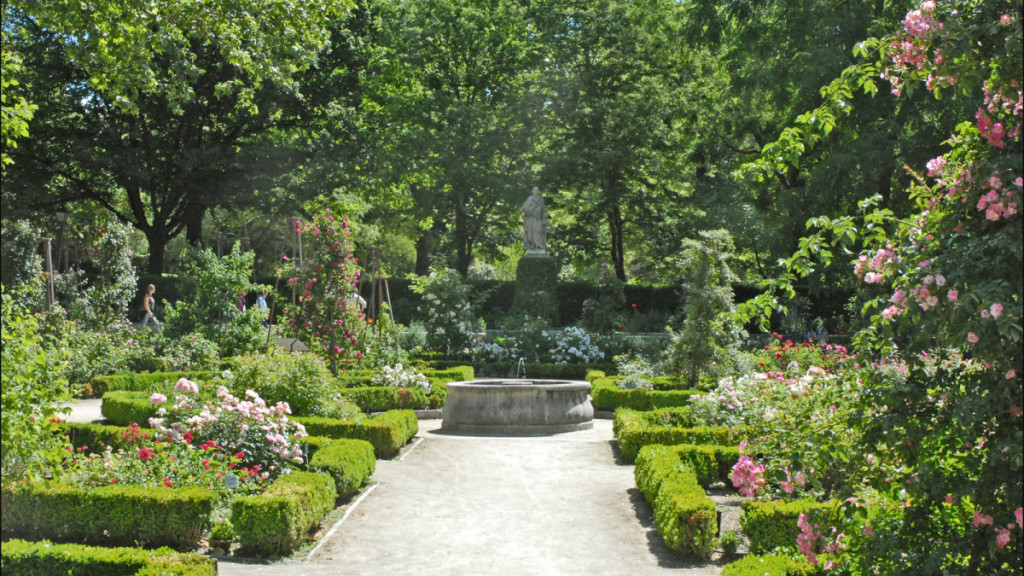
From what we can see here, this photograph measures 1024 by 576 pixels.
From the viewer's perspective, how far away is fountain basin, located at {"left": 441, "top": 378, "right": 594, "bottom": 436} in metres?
12.0

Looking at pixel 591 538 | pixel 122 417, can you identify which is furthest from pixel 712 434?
pixel 122 417

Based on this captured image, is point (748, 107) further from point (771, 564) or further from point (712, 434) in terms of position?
point (771, 564)

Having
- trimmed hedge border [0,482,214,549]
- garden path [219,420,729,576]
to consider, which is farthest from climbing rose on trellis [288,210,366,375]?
trimmed hedge border [0,482,214,549]

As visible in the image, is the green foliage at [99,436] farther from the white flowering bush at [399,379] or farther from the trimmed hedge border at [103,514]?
the white flowering bush at [399,379]

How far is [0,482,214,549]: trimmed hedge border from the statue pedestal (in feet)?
52.8

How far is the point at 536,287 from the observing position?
22.3 metres

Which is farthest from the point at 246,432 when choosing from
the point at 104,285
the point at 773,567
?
the point at 104,285

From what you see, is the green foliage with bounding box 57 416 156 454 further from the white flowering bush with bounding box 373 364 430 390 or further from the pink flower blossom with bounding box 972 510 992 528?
the pink flower blossom with bounding box 972 510 992 528

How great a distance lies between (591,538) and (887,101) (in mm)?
15311

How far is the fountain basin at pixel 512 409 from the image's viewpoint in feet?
39.4

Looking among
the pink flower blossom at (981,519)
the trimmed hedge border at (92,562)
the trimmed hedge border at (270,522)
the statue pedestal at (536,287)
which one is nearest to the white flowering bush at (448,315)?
the statue pedestal at (536,287)

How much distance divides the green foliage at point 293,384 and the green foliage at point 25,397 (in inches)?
241

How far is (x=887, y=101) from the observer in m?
19.1

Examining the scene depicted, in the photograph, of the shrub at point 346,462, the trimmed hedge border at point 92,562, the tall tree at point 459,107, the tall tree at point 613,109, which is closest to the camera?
the trimmed hedge border at point 92,562
